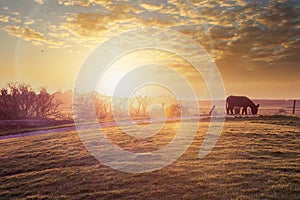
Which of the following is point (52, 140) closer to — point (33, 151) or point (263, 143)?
point (33, 151)

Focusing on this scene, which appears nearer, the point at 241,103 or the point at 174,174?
the point at 174,174

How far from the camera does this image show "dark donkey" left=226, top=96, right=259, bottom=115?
41.1 metres

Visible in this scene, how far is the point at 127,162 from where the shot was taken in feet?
42.1

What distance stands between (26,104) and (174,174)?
3248cm

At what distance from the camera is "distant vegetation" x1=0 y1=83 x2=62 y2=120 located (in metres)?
36.0

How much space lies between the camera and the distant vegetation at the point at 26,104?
36.0 meters

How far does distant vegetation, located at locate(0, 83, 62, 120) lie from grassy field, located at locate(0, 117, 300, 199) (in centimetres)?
2070

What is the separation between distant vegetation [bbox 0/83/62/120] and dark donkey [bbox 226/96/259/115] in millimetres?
24842

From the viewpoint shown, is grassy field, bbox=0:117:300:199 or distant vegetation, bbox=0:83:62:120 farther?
distant vegetation, bbox=0:83:62:120

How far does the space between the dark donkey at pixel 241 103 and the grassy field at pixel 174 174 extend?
24.3m

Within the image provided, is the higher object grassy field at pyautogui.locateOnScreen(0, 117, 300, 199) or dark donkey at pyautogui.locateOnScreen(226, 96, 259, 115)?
dark donkey at pyautogui.locateOnScreen(226, 96, 259, 115)

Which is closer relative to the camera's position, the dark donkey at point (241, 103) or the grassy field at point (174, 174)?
the grassy field at point (174, 174)

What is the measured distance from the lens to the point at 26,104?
37.8 metres

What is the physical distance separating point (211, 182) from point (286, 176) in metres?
2.63
